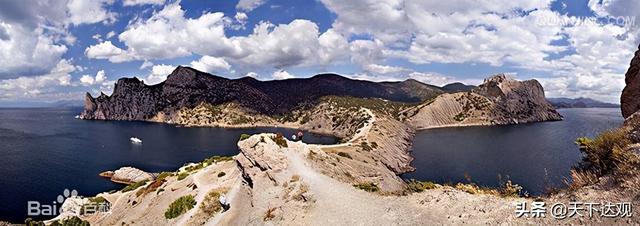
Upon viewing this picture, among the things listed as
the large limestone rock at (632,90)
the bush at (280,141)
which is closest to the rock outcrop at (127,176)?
the bush at (280,141)

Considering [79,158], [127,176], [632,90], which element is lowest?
[79,158]

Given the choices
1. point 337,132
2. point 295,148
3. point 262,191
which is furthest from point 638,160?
point 337,132

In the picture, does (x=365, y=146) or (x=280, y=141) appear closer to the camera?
(x=280, y=141)

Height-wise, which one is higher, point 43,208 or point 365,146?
point 365,146

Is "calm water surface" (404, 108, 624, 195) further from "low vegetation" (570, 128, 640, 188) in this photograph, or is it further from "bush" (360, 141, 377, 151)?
"low vegetation" (570, 128, 640, 188)

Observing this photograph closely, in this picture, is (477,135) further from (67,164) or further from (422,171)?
(67,164)

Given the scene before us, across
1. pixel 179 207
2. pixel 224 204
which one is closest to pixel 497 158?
pixel 224 204

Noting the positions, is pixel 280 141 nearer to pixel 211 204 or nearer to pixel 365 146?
pixel 211 204
